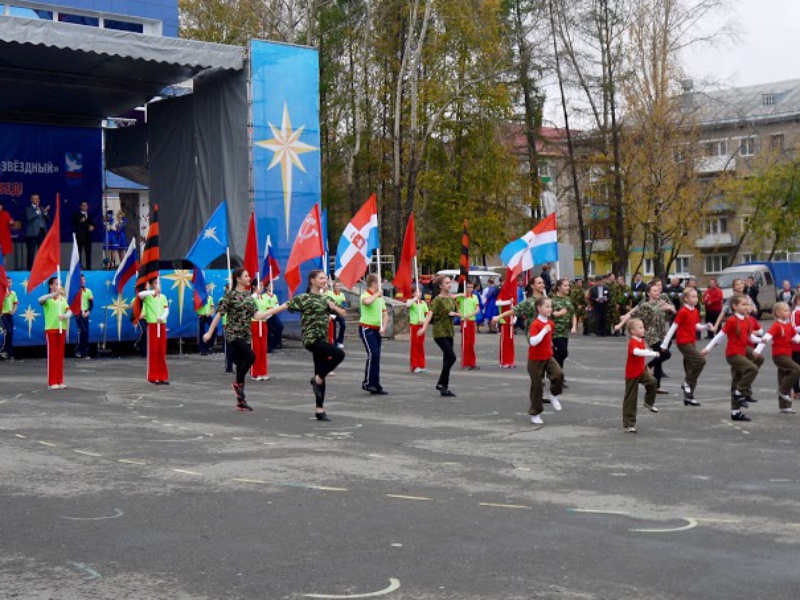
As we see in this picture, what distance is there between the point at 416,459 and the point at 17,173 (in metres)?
25.0

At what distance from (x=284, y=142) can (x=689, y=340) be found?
14948 millimetres

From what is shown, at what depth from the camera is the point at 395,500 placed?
365 inches

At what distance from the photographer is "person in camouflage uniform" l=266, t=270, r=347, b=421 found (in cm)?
1430

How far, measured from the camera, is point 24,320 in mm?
25703

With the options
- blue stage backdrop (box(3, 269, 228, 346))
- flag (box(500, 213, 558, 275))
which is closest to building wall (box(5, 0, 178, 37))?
blue stage backdrop (box(3, 269, 228, 346))

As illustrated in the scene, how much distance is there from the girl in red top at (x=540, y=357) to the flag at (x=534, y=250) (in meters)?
7.98

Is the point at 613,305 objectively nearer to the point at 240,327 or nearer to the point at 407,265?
the point at 407,265

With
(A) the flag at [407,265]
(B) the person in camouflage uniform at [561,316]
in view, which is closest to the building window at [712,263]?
(A) the flag at [407,265]

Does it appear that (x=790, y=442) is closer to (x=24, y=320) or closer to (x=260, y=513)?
(x=260, y=513)

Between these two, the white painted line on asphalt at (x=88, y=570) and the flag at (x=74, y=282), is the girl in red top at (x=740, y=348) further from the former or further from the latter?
the flag at (x=74, y=282)

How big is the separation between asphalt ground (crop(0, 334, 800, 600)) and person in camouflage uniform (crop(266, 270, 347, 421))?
48 cm

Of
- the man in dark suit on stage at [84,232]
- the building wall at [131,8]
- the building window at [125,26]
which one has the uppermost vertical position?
the building wall at [131,8]

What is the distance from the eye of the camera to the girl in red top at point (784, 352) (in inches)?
597

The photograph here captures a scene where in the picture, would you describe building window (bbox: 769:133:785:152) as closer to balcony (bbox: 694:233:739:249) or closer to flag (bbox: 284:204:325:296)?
balcony (bbox: 694:233:739:249)
